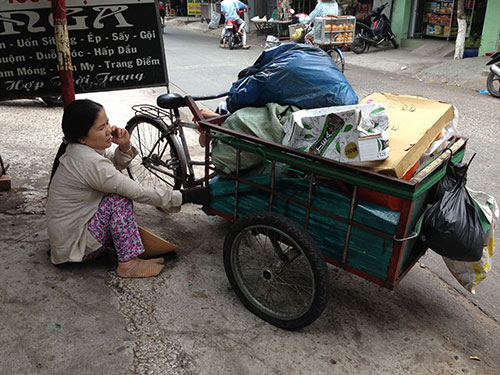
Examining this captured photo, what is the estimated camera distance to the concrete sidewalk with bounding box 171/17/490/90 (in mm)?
9575

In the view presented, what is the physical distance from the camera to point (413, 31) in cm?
1371

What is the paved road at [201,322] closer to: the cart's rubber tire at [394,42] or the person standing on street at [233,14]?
the cart's rubber tire at [394,42]

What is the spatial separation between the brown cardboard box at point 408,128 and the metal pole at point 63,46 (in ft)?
6.17

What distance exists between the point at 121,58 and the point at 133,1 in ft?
1.39

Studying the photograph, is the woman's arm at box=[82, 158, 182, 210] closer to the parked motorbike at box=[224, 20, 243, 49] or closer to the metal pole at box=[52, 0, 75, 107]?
the metal pole at box=[52, 0, 75, 107]

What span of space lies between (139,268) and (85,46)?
1723mm

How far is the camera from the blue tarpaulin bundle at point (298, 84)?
258cm

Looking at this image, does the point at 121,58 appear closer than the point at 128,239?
No

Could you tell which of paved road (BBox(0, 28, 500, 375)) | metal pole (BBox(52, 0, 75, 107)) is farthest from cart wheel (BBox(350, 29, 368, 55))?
metal pole (BBox(52, 0, 75, 107))

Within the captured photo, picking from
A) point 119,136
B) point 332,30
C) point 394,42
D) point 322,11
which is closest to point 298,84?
point 119,136

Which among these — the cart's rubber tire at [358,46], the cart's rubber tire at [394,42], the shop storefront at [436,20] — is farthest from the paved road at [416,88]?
the shop storefront at [436,20]

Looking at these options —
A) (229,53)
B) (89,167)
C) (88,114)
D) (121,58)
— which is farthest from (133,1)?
(229,53)

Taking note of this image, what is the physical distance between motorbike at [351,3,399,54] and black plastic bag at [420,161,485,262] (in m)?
11.8

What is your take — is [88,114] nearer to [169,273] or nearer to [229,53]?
[169,273]
